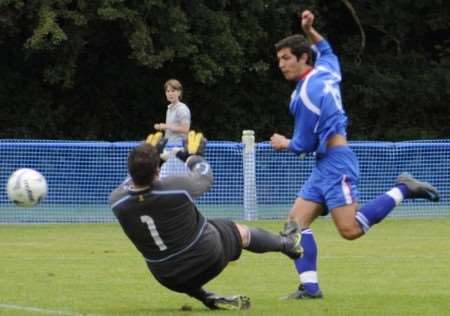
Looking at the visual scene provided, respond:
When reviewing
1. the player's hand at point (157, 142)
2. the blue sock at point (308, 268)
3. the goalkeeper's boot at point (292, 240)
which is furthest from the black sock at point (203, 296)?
the player's hand at point (157, 142)

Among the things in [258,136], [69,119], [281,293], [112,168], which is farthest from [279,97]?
[281,293]

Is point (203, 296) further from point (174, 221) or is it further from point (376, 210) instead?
point (376, 210)

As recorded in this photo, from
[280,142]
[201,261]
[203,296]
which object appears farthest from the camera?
[280,142]

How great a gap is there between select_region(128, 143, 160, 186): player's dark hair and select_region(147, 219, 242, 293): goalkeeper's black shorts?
66cm

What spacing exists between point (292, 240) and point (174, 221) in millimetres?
1112

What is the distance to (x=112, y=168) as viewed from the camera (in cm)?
2020

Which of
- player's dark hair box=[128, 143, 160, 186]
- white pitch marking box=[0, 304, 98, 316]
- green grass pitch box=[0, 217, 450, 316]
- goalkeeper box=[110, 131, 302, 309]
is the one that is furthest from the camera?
green grass pitch box=[0, 217, 450, 316]

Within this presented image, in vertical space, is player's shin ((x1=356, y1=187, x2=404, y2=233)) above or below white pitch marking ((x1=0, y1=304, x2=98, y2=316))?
above

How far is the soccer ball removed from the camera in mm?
9453

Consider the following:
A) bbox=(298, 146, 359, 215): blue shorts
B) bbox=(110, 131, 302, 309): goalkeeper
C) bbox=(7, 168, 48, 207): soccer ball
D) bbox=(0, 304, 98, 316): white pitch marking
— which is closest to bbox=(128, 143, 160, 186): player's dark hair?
bbox=(110, 131, 302, 309): goalkeeper

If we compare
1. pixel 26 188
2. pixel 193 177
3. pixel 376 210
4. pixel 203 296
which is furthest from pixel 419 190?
pixel 26 188

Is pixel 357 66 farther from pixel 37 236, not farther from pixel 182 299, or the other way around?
pixel 182 299

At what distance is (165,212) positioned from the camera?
25.5ft

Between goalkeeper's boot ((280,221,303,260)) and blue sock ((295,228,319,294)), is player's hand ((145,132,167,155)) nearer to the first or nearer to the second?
goalkeeper's boot ((280,221,303,260))
